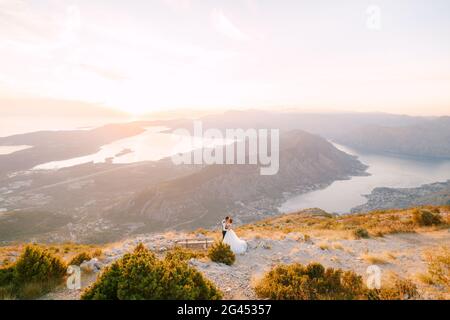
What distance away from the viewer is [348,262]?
1469 cm

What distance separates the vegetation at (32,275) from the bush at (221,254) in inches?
284

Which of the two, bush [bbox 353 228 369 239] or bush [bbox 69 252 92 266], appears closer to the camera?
bush [bbox 69 252 92 266]

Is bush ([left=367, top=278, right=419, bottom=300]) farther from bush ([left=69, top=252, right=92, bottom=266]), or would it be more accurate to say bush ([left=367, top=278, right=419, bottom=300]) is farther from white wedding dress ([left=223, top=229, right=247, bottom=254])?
bush ([left=69, top=252, right=92, bottom=266])

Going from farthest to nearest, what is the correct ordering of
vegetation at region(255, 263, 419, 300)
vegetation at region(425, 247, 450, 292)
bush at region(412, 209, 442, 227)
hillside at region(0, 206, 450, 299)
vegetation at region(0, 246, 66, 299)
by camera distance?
bush at region(412, 209, 442, 227)
hillside at region(0, 206, 450, 299)
vegetation at region(425, 247, 450, 292)
vegetation at region(0, 246, 66, 299)
vegetation at region(255, 263, 419, 300)

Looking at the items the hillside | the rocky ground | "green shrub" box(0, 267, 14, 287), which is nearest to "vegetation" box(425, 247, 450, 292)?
the hillside

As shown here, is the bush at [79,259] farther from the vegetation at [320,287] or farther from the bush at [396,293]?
the bush at [396,293]

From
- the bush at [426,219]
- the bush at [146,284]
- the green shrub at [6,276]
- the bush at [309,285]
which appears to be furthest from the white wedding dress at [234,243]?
the bush at [426,219]

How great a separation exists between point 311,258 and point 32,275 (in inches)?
560

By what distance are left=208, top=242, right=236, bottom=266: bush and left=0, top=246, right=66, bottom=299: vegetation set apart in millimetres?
7205

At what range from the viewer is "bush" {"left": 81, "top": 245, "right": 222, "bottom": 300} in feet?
Answer: 25.4

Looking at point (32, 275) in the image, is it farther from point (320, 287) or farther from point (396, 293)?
point (396, 293)

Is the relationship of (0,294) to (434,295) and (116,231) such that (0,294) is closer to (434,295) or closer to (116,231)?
(434,295)

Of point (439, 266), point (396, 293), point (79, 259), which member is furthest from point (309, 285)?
point (79, 259)
